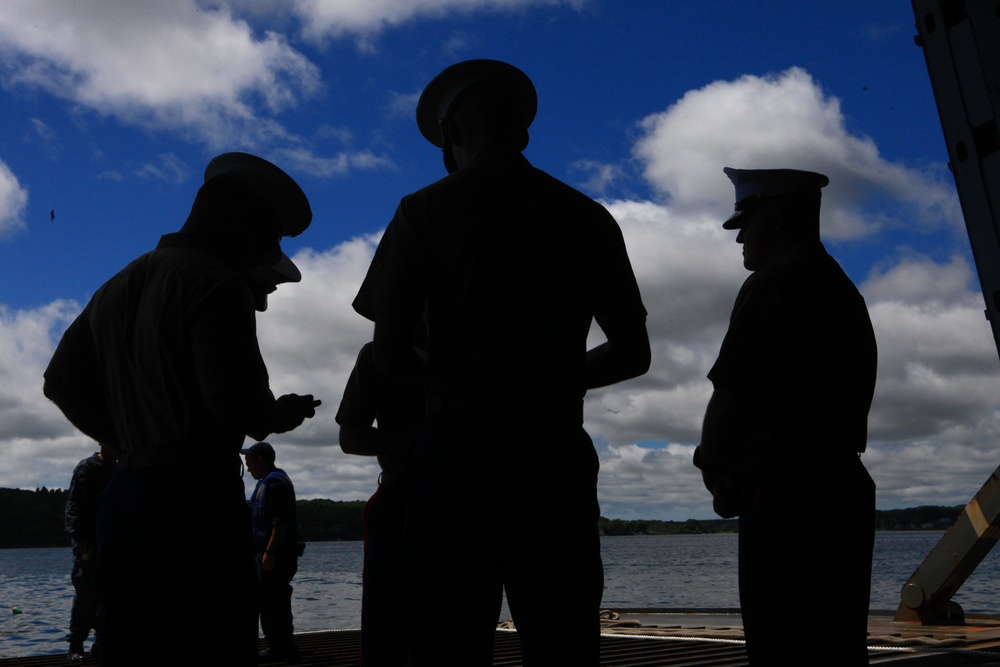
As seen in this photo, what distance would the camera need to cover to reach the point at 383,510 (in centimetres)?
408

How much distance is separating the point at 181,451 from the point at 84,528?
258 inches

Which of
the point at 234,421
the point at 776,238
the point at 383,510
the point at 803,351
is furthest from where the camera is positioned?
the point at 383,510

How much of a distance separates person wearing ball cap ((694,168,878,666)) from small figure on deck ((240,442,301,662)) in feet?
18.5

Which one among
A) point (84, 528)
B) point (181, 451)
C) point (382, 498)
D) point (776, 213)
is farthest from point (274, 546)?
point (776, 213)

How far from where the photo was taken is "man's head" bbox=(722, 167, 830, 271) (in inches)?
133

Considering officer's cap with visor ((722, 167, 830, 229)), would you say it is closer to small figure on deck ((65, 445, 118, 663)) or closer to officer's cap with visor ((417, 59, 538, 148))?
officer's cap with visor ((417, 59, 538, 148))

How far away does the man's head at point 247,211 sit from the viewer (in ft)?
9.53

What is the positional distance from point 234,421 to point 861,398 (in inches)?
76.3

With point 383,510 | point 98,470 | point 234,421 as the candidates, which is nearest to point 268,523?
point 98,470

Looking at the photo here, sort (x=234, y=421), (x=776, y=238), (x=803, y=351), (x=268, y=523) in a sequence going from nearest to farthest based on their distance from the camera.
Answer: (x=234, y=421) → (x=803, y=351) → (x=776, y=238) → (x=268, y=523)

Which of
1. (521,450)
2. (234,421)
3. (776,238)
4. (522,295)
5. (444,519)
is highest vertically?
(776,238)

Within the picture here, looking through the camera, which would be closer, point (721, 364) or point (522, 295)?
point (522, 295)

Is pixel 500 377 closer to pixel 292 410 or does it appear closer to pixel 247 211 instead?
pixel 292 410

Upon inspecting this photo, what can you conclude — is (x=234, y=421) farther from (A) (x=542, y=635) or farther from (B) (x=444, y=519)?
(A) (x=542, y=635)
